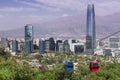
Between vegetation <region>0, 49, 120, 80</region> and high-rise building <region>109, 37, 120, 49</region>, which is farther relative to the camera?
high-rise building <region>109, 37, 120, 49</region>

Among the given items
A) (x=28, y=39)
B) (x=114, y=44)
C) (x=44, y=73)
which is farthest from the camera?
(x=114, y=44)

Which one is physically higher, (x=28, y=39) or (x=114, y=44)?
(x=28, y=39)

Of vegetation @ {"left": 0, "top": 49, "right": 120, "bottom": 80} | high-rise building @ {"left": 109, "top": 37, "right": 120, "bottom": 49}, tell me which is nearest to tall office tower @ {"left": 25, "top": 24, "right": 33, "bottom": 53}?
high-rise building @ {"left": 109, "top": 37, "right": 120, "bottom": 49}

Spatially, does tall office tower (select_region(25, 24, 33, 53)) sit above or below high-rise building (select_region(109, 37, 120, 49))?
above

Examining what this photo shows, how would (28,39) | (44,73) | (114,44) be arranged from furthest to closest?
(114,44) → (28,39) → (44,73)

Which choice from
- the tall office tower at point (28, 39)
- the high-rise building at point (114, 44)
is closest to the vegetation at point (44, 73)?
the tall office tower at point (28, 39)

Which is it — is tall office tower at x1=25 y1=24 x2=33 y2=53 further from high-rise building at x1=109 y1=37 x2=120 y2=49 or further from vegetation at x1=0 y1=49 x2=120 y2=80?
vegetation at x1=0 y1=49 x2=120 y2=80

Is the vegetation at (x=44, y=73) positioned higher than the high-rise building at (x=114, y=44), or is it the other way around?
the vegetation at (x=44, y=73)

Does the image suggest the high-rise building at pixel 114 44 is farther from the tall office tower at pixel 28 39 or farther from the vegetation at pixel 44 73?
the vegetation at pixel 44 73

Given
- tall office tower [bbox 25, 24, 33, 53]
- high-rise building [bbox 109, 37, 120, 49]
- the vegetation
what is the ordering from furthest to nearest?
high-rise building [bbox 109, 37, 120, 49], tall office tower [bbox 25, 24, 33, 53], the vegetation

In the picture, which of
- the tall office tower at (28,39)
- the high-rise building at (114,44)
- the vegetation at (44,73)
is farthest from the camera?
the high-rise building at (114,44)

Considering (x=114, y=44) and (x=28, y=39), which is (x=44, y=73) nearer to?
(x=28, y=39)

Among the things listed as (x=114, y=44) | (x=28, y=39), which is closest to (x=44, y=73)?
(x=28, y=39)
